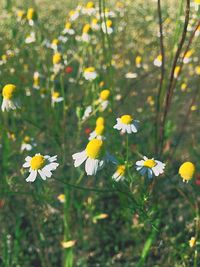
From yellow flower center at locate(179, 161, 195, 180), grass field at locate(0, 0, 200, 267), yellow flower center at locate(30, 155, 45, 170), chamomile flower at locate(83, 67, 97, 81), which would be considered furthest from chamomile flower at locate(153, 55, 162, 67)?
yellow flower center at locate(30, 155, 45, 170)

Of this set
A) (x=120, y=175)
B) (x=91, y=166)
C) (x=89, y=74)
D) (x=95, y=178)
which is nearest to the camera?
(x=91, y=166)

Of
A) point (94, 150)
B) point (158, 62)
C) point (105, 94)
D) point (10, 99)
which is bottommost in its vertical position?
point (94, 150)

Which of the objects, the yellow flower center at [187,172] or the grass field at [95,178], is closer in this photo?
the yellow flower center at [187,172]

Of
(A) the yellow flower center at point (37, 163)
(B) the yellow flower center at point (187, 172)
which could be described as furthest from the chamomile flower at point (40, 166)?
(B) the yellow flower center at point (187, 172)

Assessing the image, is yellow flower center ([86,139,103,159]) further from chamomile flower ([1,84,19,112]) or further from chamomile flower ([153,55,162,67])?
chamomile flower ([153,55,162,67])

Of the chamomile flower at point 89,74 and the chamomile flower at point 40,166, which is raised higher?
the chamomile flower at point 89,74

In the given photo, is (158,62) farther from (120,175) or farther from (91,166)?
(91,166)

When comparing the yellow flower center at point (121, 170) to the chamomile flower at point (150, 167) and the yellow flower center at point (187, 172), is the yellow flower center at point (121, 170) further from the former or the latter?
the yellow flower center at point (187, 172)

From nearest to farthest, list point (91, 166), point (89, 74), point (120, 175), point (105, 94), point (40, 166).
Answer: point (91, 166) < point (40, 166) < point (120, 175) < point (105, 94) < point (89, 74)

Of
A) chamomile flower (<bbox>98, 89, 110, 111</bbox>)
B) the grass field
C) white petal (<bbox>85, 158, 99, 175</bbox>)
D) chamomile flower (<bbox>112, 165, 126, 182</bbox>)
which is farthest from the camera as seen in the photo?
chamomile flower (<bbox>98, 89, 110, 111</bbox>)

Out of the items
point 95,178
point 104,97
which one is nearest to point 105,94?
point 104,97

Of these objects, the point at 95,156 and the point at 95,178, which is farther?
the point at 95,178

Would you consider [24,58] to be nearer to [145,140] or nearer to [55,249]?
[145,140]
